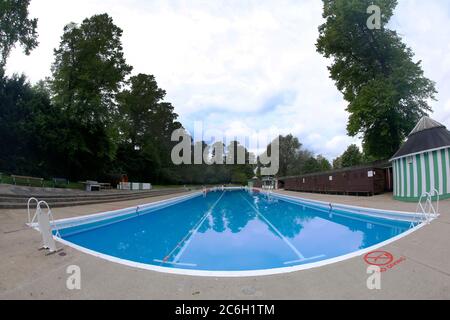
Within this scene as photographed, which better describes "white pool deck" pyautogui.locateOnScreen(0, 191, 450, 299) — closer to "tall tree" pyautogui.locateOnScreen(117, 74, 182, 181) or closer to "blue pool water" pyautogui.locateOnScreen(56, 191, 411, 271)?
"blue pool water" pyautogui.locateOnScreen(56, 191, 411, 271)

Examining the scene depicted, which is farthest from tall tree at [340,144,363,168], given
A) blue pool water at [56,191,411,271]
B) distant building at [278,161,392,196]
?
blue pool water at [56,191,411,271]

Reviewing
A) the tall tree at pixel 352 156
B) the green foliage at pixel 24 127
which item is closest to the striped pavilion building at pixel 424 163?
the green foliage at pixel 24 127

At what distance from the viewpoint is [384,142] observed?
56.6ft

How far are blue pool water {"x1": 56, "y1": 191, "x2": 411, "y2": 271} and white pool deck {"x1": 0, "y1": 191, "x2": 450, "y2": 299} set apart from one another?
1732 millimetres

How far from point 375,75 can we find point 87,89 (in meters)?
22.7

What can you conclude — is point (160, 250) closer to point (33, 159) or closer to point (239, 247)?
point (239, 247)

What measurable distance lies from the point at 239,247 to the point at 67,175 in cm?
2065

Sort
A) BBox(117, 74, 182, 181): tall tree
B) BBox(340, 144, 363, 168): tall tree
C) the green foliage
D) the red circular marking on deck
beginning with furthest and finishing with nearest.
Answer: BBox(340, 144, 363, 168): tall tree, BBox(117, 74, 182, 181): tall tree, the green foliage, the red circular marking on deck

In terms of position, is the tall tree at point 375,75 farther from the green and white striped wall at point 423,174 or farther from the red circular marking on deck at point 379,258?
the red circular marking on deck at point 379,258

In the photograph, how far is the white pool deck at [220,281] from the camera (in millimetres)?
2658

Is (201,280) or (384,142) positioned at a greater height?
(384,142)

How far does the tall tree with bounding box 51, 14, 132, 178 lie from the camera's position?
20156 mm

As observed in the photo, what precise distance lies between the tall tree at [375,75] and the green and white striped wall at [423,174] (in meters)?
4.38
